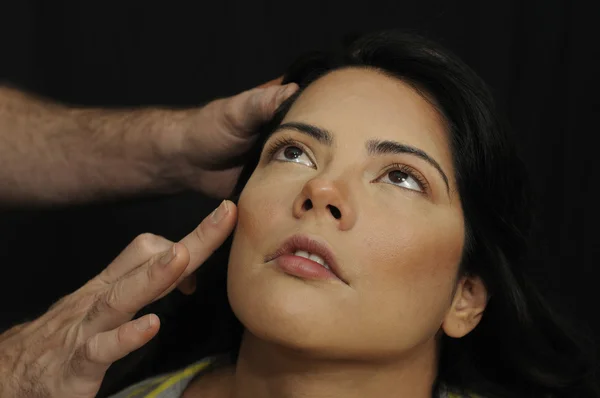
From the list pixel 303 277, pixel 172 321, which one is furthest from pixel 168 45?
pixel 303 277

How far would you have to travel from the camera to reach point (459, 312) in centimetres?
210

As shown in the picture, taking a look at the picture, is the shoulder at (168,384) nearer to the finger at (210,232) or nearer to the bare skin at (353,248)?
the bare skin at (353,248)

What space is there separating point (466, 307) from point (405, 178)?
1.39 ft

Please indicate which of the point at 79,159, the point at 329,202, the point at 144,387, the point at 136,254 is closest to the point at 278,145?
the point at 329,202

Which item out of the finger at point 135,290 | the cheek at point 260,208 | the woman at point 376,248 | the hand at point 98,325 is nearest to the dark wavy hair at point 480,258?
the woman at point 376,248

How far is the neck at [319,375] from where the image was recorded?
6.16 ft

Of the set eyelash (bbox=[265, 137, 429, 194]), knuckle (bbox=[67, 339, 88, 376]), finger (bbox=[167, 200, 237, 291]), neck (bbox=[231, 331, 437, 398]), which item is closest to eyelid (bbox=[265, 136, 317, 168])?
eyelash (bbox=[265, 137, 429, 194])

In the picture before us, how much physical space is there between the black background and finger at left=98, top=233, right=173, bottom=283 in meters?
0.79

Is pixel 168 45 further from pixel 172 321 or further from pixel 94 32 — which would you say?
pixel 172 321

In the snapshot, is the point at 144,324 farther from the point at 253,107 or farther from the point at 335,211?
the point at 253,107

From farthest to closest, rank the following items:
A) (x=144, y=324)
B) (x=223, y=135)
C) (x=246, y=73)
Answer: (x=246, y=73) → (x=223, y=135) → (x=144, y=324)

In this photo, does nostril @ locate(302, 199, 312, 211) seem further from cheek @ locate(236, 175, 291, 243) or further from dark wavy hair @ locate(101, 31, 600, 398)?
dark wavy hair @ locate(101, 31, 600, 398)

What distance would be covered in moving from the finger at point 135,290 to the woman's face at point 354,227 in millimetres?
178

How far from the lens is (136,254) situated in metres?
1.96
